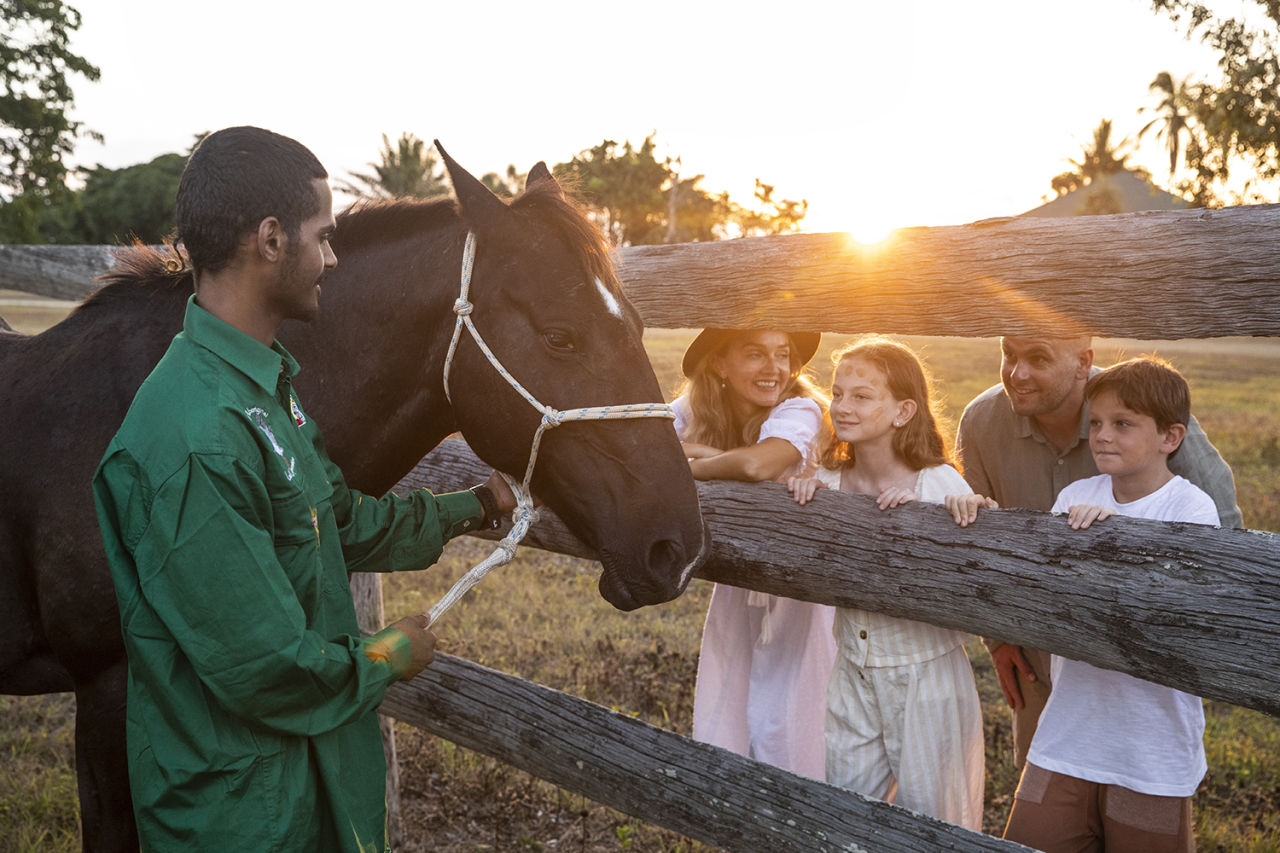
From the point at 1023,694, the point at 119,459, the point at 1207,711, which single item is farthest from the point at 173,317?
the point at 1207,711

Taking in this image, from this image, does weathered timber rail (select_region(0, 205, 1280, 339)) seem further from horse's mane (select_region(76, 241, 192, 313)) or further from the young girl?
horse's mane (select_region(76, 241, 192, 313))

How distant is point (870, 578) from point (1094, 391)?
37.8 inches

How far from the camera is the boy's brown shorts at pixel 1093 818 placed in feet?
7.40

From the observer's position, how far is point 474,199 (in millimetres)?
2137

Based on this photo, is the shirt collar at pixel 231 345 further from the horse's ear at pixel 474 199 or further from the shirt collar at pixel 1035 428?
the shirt collar at pixel 1035 428

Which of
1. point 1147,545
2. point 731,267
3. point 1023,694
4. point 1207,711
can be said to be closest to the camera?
point 1147,545

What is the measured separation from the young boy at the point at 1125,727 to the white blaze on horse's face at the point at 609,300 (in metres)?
1.29

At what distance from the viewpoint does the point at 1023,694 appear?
3252 millimetres

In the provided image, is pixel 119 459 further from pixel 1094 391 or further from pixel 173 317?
pixel 1094 391

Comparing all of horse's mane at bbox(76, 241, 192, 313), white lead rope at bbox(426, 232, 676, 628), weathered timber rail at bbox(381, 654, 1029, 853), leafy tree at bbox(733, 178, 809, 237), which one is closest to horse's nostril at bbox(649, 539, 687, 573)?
white lead rope at bbox(426, 232, 676, 628)

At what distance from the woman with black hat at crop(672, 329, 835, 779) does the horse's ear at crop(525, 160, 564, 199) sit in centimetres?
96

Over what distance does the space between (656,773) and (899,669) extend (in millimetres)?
803

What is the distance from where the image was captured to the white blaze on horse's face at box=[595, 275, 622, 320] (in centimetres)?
204

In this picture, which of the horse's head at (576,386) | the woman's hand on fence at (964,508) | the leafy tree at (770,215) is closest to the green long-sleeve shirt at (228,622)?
the horse's head at (576,386)
